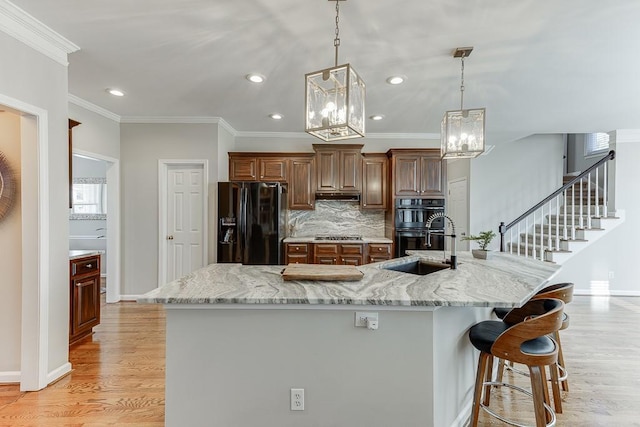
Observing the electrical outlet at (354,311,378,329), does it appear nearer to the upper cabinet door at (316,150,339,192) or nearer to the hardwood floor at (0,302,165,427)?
the hardwood floor at (0,302,165,427)

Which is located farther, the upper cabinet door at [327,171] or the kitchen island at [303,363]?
the upper cabinet door at [327,171]

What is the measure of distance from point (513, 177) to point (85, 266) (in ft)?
23.1

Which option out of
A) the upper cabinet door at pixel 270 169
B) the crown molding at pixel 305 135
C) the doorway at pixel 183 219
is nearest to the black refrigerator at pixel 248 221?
the doorway at pixel 183 219

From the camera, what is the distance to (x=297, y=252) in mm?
4762

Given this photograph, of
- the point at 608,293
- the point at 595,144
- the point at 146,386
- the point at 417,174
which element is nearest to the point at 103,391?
the point at 146,386

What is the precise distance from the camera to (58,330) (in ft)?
8.28

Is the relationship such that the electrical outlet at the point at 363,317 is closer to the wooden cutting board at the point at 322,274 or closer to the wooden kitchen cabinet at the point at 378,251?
the wooden cutting board at the point at 322,274

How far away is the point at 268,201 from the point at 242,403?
3.05m

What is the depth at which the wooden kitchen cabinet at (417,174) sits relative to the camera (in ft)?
16.1

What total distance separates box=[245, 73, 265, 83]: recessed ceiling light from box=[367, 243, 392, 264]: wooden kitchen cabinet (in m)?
2.81

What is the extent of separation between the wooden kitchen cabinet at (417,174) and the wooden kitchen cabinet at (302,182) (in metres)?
1.32

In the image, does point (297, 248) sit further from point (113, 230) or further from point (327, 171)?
point (113, 230)

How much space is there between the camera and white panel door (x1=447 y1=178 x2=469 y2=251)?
6109 mm

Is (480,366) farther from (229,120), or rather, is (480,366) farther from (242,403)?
(229,120)
